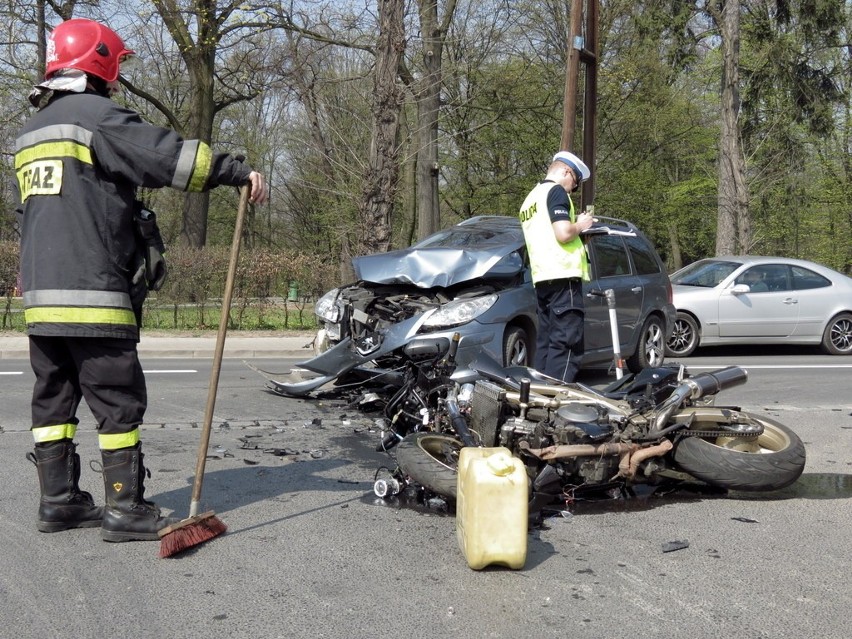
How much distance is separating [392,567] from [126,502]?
1.22 metres

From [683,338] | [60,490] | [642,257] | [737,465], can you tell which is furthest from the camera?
[683,338]

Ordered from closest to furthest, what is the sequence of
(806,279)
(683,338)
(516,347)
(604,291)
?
(516,347)
(604,291)
(683,338)
(806,279)

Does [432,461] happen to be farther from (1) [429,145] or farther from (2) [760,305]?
(1) [429,145]

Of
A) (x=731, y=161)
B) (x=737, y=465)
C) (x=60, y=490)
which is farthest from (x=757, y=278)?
(x=60, y=490)

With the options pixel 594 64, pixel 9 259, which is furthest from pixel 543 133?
pixel 9 259

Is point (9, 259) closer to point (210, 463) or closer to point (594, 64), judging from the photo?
point (594, 64)

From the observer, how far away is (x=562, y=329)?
7051 millimetres

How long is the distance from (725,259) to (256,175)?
11.4 m

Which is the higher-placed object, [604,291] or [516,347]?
[604,291]

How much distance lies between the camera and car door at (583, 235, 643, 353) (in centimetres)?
936

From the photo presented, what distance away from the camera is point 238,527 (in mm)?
4477

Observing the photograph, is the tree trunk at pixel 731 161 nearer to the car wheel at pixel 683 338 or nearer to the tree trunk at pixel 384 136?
the car wheel at pixel 683 338

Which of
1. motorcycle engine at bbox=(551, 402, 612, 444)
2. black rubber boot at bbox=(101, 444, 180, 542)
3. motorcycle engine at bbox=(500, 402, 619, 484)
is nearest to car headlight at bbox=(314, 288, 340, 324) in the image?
motorcycle engine at bbox=(500, 402, 619, 484)

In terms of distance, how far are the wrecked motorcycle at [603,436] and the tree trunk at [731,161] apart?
1718 centimetres
